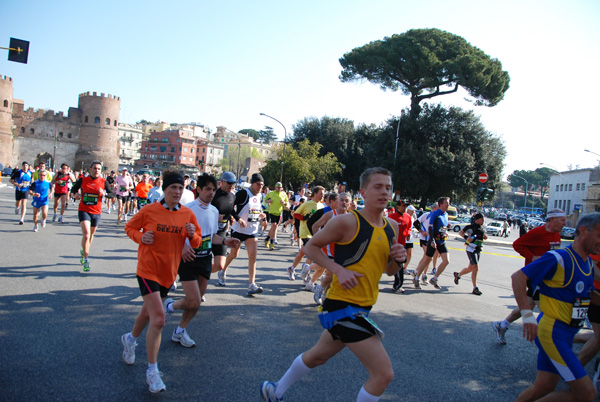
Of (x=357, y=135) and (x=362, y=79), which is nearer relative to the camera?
(x=362, y=79)

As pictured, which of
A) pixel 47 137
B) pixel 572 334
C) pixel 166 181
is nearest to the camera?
pixel 572 334

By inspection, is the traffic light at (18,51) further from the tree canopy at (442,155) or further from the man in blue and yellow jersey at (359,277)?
the tree canopy at (442,155)

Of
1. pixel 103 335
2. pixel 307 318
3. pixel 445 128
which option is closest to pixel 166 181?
pixel 103 335

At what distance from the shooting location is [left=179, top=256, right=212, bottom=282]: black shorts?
4.38 m

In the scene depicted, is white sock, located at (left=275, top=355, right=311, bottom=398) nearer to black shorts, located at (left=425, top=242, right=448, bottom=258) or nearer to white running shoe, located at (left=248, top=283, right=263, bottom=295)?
white running shoe, located at (left=248, top=283, right=263, bottom=295)

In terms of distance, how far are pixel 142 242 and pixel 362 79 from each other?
42628 millimetres

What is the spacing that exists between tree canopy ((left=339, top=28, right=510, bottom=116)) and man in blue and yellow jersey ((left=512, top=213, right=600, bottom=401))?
37.5m

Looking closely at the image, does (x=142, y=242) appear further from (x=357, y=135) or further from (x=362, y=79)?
(x=357, y=135)

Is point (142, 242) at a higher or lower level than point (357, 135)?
lower

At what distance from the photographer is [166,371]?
3.91 metres

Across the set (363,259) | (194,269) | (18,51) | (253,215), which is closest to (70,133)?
(18,51)

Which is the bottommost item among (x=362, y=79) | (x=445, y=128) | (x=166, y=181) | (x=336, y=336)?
(x=336, y=336)

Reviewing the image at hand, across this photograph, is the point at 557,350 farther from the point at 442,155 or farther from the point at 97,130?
the point at 97,130

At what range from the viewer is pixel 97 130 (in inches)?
3226
